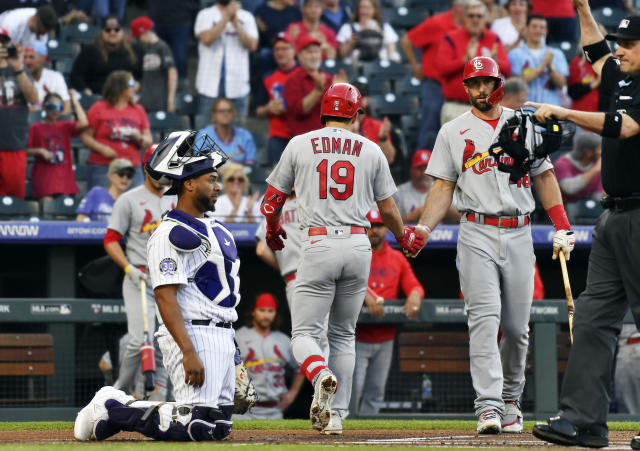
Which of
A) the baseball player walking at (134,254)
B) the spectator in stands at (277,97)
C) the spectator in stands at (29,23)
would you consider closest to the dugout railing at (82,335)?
the baseball player walking at (134,254)

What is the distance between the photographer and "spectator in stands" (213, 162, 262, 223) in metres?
9.89

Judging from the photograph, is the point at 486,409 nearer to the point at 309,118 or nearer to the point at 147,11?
the point at 309,118

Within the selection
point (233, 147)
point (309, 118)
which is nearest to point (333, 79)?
point (309, 118)

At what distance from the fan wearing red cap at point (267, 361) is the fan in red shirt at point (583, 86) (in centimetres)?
454

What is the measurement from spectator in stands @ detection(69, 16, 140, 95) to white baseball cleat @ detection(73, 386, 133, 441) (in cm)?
662

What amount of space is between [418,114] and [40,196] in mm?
4095

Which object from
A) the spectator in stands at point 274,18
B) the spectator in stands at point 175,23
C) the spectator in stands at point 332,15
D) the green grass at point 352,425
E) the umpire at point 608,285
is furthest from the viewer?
the spectator in stands at point 332,15

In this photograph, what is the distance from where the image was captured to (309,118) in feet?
35.8

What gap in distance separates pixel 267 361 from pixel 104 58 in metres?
4.16

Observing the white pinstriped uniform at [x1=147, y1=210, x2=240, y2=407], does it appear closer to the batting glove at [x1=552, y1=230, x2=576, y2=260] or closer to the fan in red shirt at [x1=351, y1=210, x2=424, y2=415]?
the batting glove at [x1=552, y1=230, x2=576, y2=260]

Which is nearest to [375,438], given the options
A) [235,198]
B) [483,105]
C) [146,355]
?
[483,105]

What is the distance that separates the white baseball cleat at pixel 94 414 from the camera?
5387 mm

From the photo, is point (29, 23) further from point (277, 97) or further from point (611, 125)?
point (611, 125)

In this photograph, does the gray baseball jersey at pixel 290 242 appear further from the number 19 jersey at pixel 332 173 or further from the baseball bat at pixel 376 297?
the number 19 jersey at pixel 332 173
